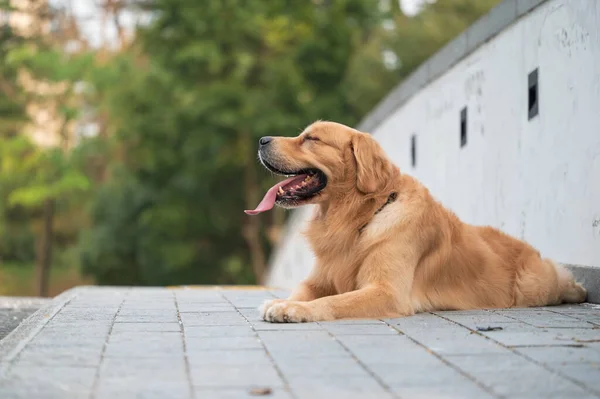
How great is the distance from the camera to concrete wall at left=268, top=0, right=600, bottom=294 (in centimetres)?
664

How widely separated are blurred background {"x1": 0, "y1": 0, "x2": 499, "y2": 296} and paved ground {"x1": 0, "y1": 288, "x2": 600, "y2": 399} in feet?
69.8

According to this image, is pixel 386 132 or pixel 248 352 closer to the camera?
pixel 248 352

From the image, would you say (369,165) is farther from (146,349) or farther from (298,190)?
(146,349)

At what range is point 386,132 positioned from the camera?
13.3 m

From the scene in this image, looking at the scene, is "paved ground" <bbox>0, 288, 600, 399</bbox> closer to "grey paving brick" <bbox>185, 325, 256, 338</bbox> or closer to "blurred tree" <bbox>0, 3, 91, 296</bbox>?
"grey paving brick" <bbox>185, 325, 256, 338</bbox>

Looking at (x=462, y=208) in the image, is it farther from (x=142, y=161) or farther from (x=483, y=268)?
(x=142, y=161)

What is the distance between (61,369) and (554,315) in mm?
3202

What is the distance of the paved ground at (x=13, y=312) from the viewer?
235 inches

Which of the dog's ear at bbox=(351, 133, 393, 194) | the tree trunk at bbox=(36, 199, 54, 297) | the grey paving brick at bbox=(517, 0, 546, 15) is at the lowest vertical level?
the tree trunk at bbox=(36, 199, 54, 297)

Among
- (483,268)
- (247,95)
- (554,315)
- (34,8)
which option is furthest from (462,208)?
(34,8)

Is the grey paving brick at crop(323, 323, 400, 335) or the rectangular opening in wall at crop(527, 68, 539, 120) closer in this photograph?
the grey paving brick at crop(323, 323, 400, 335)

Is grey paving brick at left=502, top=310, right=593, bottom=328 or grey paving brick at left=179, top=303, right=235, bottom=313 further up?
grey paving brick at left=502, top=310, right=593, bottom=328

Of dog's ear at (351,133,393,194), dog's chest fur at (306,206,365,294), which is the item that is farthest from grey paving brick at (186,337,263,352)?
dog's ear at (351,133,393,194)

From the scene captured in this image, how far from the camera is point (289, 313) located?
506 cm
